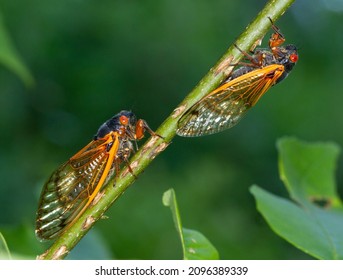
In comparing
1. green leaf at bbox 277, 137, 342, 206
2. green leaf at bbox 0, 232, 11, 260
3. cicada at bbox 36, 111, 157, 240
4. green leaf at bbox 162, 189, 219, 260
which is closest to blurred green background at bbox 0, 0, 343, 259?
green leaf at bbox 277, 137, 342, 206

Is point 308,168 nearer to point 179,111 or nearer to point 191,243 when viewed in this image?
point 191,243

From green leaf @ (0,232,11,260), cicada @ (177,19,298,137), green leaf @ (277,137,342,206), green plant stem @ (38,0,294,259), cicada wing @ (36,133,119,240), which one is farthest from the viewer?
green leaf @ (277,137,342,206)

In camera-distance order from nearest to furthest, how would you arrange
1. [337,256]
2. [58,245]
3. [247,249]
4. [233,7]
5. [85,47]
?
1. [58,245]
2. [337,256]
3. [247,249]
4. [85,47]
5. [233,7]

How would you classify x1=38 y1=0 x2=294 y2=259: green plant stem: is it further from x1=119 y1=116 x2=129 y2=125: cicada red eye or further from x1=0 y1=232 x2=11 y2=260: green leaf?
x1=119 y1=116 x2=129 y2=125: cicada red eye

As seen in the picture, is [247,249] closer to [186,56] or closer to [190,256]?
[186,56]

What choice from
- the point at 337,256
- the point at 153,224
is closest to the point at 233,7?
the point at 153,224
